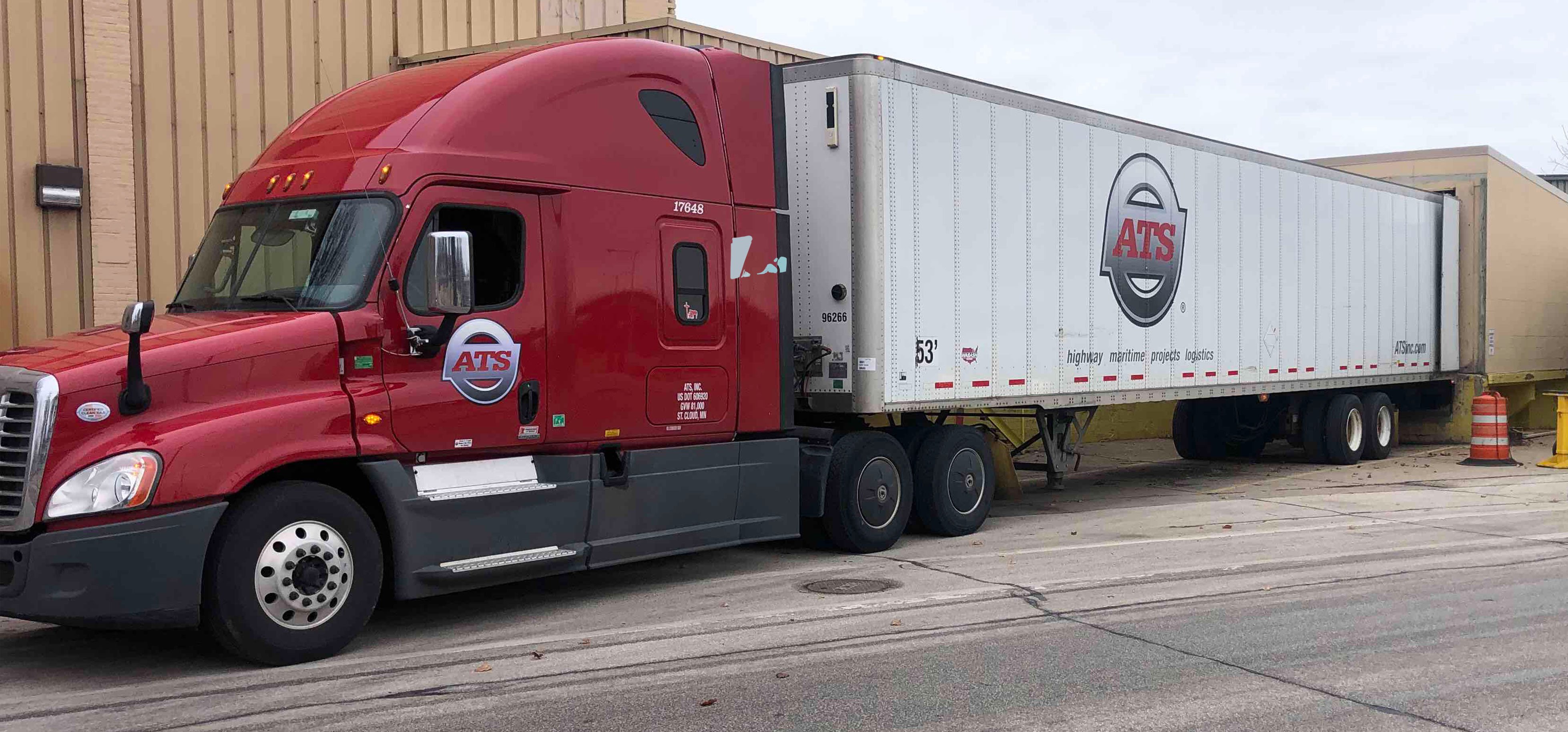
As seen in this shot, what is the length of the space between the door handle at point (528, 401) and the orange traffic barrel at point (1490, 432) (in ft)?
47.8

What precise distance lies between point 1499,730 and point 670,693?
3583 millimetres

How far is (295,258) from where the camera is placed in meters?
7.49

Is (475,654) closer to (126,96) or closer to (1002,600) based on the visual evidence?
(1002,600)

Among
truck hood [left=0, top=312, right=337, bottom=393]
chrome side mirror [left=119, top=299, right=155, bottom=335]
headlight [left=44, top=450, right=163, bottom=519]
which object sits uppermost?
chrome side mirror [left=119, top=299, right=155, bottom=335]

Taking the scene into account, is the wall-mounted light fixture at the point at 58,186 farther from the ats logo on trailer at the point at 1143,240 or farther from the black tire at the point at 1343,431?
the black tire at the point at 1343,431

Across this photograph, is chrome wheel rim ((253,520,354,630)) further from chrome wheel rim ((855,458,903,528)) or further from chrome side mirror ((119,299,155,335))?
chrome wheel rim ((855,458,903,528))

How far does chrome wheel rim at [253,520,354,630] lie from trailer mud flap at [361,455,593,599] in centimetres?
38

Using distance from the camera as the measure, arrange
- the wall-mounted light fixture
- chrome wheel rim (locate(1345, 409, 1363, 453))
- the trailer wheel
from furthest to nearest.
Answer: chrome wheel rim (locate(1345, 409, 1363, 453))
the wall-mounted light fixture
the trailer wheel

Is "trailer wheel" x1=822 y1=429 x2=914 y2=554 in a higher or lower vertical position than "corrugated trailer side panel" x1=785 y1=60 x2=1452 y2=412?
lower

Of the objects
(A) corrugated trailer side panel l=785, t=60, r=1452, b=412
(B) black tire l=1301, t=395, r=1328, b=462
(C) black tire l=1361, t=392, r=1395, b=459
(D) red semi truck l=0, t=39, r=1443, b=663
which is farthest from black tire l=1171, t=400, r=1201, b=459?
(D) red semi truck l=0, t=39, r=1443, b=663

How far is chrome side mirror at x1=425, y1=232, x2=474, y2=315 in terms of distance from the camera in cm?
719

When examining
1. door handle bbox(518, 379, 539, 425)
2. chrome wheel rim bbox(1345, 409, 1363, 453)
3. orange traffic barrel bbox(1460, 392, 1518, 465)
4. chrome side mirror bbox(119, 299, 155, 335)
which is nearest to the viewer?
chrome side mirror bbox(119, 299, 155, 335)

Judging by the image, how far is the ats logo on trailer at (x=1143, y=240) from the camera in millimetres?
12961

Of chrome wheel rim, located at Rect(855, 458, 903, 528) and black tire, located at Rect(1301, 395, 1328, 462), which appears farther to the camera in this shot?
black tire, located at Rect(1301, 395, 1328, 462)
